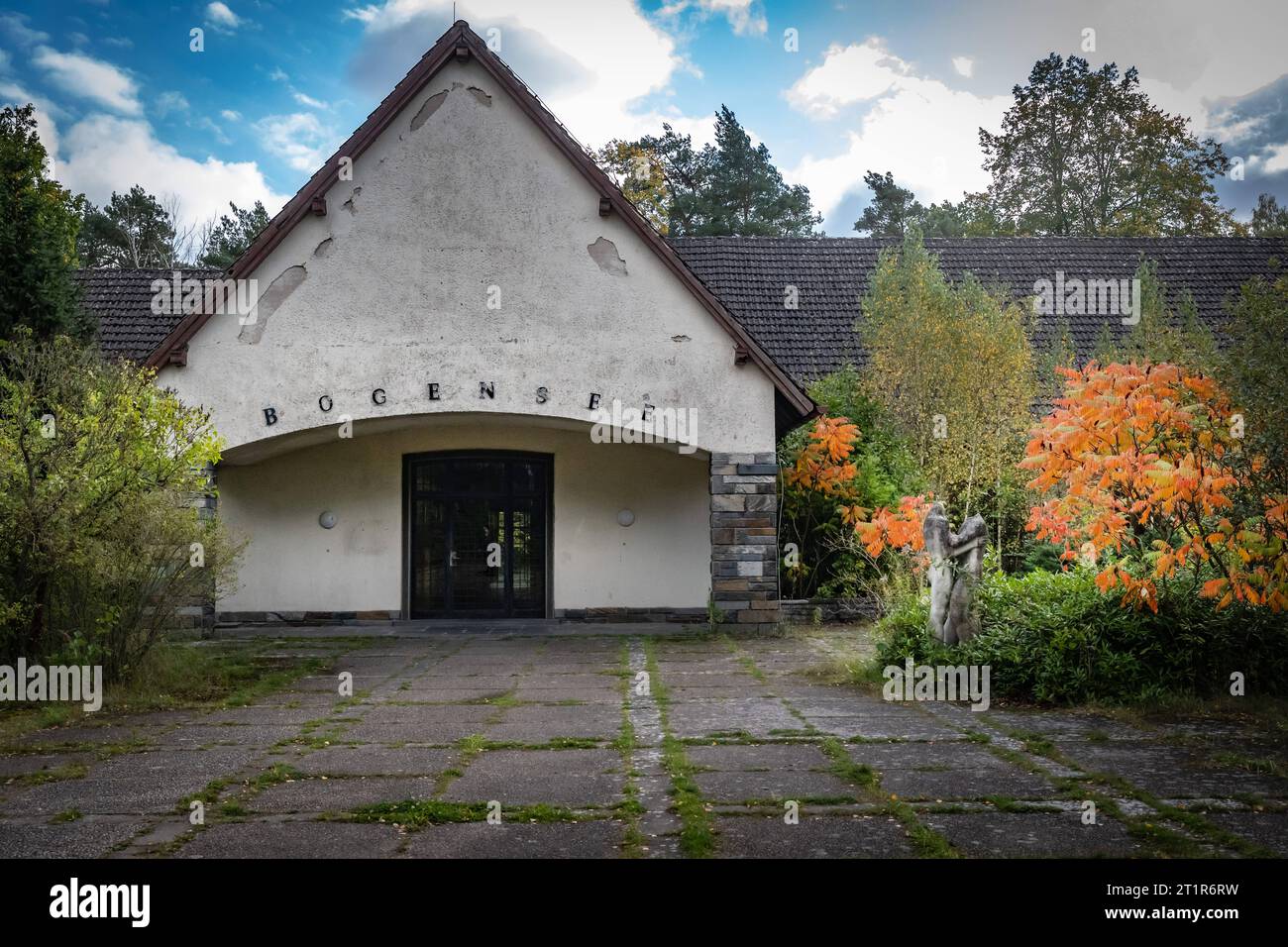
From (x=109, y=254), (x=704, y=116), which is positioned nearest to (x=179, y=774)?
(x=704, y=116)

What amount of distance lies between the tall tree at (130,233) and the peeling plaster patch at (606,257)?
2683 cm

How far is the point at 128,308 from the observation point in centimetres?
1650

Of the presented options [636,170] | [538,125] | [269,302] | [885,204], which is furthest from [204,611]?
[885,204]

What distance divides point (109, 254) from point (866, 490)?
101 ft

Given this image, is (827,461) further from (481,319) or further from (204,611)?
(204,611)

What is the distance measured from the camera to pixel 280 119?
1580 cm

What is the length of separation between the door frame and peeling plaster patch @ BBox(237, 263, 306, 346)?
116 inches

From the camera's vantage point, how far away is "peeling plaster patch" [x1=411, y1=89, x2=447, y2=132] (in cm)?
1247

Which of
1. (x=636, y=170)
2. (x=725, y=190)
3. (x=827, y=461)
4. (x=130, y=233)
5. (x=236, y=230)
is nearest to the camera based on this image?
(x=827, y=461)

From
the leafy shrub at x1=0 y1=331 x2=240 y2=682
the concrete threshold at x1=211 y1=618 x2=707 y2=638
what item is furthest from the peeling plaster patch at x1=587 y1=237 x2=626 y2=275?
the leafy shrub at x1=0 y1=331 x2=240 y2=682

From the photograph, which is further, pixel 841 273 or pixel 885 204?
pixel 885 204

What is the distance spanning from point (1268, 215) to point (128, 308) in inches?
1358

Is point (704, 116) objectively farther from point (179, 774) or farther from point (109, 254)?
point (179, 774)

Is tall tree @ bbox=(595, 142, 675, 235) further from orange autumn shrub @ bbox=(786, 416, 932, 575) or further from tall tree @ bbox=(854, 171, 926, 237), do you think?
orange autumn shrub @ bbox=(786, 416, 932, 575)
